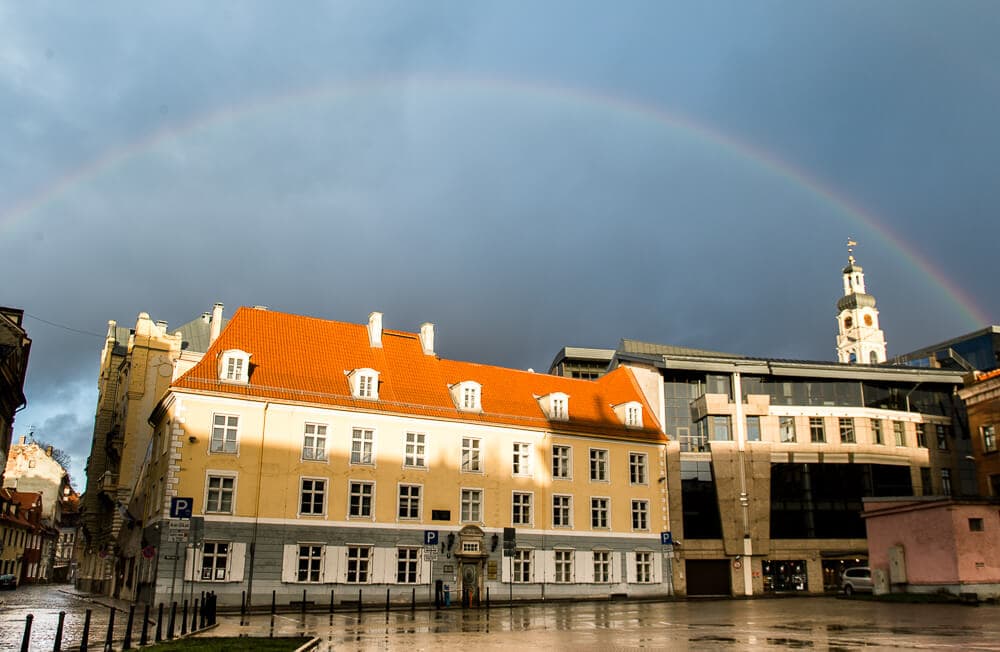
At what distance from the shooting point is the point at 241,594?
123 feet

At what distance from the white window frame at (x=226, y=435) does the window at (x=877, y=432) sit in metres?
40.7

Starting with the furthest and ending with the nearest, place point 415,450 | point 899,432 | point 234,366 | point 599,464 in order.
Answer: point 899,432 → point 599,464 → point 415,450 → point 234,366

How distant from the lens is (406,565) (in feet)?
138

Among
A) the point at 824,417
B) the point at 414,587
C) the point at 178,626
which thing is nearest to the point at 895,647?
the point at 178,626

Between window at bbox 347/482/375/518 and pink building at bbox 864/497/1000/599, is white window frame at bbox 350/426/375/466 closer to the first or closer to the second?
window at bbox 347/482/375/518

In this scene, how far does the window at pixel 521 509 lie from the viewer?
4588 centimetres

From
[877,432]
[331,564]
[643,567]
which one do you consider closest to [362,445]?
[331,564]

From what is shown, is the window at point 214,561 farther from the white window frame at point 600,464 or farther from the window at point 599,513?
the white window frame at point 600,464

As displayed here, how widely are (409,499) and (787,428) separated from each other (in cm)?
2639

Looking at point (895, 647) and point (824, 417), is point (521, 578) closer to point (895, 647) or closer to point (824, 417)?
point (824, 417)

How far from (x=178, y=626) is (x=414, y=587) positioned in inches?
688

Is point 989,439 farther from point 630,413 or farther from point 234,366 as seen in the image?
point 234,366

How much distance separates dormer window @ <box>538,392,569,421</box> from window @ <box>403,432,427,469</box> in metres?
8.42

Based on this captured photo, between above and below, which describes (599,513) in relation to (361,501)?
below
